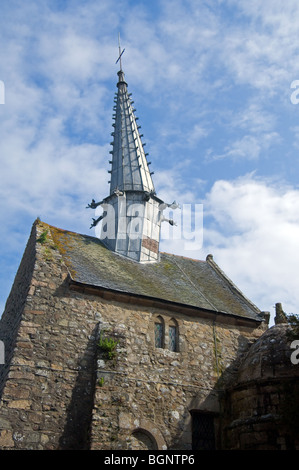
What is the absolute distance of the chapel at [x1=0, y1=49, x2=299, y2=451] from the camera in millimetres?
12000

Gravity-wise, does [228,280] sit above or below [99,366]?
above

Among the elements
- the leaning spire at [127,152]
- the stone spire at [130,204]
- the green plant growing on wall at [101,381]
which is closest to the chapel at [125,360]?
the green plant growing on wall at [101,381]

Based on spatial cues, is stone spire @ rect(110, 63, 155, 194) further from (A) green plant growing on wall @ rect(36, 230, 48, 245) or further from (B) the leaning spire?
(A) green plant growing on wall @ rect(36, 230, 48, 245)

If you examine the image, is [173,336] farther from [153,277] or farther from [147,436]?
[147,436]

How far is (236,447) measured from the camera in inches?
507

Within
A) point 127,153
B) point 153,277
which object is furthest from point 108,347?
point 127,153

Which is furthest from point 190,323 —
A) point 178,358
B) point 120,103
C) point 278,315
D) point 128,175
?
point 120,103

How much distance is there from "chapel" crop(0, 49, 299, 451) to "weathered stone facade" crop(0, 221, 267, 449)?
0.03 meters

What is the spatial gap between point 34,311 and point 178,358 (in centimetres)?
467

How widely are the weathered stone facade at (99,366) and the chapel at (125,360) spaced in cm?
3

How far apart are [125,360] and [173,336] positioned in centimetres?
241

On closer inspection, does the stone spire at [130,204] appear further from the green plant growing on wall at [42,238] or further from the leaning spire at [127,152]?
the green plant growing on wall at [42,238]

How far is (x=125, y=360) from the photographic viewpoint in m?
13.2
